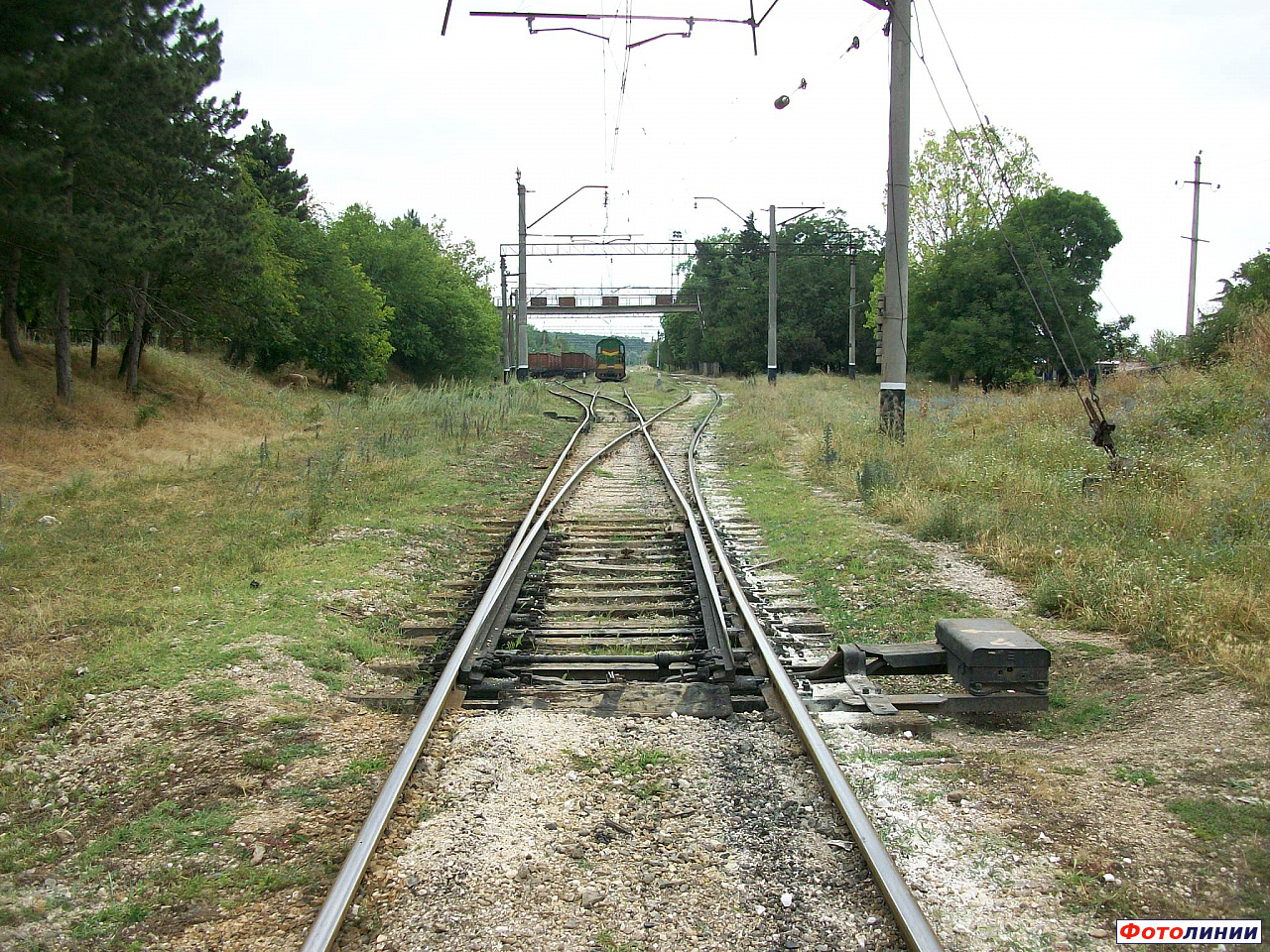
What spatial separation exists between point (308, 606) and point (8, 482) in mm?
10310

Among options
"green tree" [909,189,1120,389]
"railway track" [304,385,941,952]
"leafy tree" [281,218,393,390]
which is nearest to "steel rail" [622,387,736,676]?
"railway track" [304,385,941,952]

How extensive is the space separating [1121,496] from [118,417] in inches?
813

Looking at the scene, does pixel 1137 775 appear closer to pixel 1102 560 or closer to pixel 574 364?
pixel 1102 560

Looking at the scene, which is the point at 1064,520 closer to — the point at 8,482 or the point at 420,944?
the point at 420,944

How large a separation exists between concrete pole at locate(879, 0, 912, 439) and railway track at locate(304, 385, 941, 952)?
4209 mm

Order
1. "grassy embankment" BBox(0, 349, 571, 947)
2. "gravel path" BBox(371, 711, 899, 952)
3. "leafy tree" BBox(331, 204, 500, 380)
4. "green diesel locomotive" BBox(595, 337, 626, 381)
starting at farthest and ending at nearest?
"green diesel locomotive" BBox(595, 337, 626, 381), "leafy tree" BBox(331, 204, 500, 380), "grassy embankment" BBox(0, 349, 571, 947), "gravel path" BBox(371, 711, 899, 952)

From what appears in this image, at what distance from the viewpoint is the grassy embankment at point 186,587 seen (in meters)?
3.75

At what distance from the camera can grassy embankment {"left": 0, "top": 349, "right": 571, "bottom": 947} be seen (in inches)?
148

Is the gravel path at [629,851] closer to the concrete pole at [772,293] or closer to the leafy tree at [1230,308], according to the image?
the leafy tree at [1230,308]

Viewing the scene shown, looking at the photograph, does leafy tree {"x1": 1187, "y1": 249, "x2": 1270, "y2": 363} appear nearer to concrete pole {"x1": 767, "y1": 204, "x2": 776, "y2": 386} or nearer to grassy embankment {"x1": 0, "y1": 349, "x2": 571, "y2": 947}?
grassy embankment {"x1": 0, "y1": 349, "x2": 571, "y2": 947}

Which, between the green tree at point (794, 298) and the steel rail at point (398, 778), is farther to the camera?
the green tree at point (794, 298)

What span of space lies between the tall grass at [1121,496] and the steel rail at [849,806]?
236cm

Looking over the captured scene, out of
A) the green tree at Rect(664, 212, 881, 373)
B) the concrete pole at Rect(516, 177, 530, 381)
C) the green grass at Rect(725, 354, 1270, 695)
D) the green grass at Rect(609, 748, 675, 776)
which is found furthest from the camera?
the green tree at Rect(664, 212, 881, 373)

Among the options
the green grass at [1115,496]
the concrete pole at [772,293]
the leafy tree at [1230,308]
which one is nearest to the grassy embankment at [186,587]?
the green grass at [1115,496]
